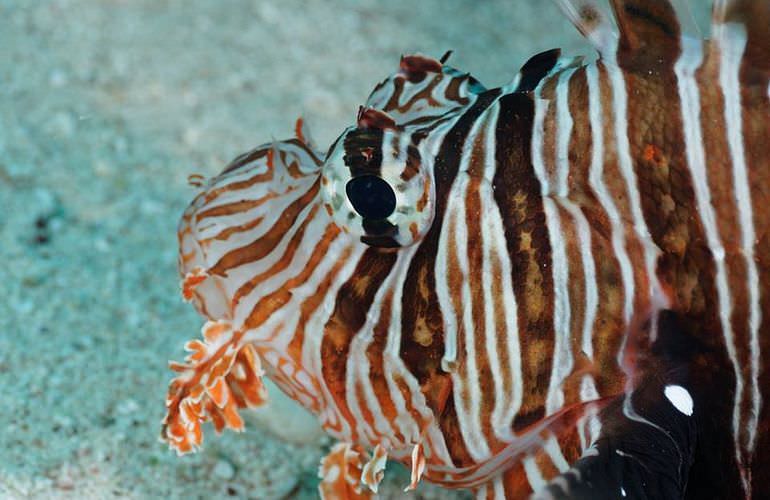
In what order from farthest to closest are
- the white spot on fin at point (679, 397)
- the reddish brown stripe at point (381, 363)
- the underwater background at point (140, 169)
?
the underwater background at point (140, 169), the reddish brown stripe at point (381, 363), the white spot on fin at point (679, 397)

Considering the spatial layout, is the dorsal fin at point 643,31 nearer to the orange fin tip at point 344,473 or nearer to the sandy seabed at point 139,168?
the orange fin tip at point 344,473

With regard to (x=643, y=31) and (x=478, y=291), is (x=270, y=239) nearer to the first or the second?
(x=478, y=291)

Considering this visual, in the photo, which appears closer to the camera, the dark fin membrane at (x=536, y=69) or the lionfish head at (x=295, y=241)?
the lionfish head at (x=295, y=241)

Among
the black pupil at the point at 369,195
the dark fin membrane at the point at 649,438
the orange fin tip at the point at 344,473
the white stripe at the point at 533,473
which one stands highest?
the black pupil at the point at 369,195

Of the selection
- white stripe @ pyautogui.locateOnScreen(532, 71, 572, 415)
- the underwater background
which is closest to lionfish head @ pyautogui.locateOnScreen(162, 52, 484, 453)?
white stripe @ pyautogui.locateOnScreen(532, 71, 572, 415)

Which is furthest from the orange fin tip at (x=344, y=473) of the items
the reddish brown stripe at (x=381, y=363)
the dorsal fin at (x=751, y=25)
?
the dorsal fin at (x=751, y=25)

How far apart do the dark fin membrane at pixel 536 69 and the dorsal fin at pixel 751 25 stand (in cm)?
44

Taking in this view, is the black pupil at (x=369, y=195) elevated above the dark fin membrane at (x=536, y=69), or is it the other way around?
the dark fin membrane at (x=536, y=69)

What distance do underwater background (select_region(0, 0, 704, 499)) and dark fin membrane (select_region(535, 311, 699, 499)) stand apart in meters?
1.32

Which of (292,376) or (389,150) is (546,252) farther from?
(292,376)

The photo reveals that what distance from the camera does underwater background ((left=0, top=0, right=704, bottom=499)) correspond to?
132 inches

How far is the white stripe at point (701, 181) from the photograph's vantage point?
7.41 feet

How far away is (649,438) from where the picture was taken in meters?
2.12

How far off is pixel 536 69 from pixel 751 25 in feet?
1.86
